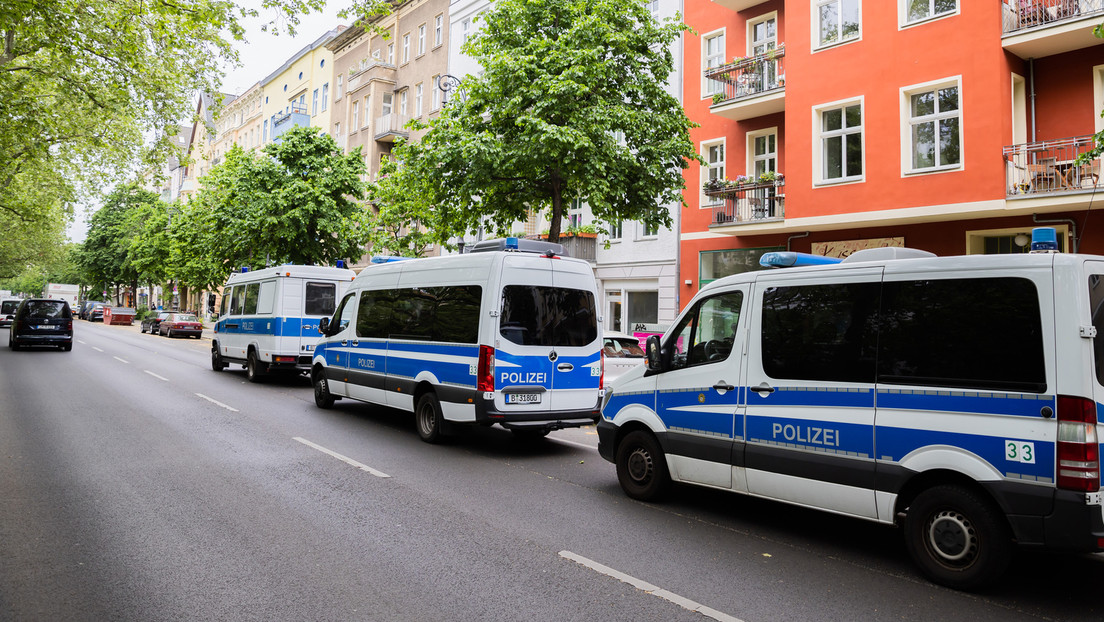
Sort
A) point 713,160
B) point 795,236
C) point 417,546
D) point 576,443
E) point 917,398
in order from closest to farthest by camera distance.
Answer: point 917,398
point 417,546
point 576,443
point 795,236
point 713,160

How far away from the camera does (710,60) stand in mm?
21688

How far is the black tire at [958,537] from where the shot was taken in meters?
4.42

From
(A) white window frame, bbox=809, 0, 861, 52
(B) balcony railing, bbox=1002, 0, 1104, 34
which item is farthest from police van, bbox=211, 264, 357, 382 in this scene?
(B) balcony railing, bbox=1002, 0, 1104, 34

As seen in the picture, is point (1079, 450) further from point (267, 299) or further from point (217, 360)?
point (217, 360)

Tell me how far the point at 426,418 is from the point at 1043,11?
14.2 meters

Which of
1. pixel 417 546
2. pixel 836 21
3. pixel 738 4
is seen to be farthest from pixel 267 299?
pixel 836 21

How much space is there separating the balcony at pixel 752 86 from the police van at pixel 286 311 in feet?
36.6

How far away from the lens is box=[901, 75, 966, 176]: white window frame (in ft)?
48.0

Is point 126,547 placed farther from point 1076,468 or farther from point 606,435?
point 1076,468

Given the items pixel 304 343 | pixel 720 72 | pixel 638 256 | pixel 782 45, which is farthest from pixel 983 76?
pixel 304 343

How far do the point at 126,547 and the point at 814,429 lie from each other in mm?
5115

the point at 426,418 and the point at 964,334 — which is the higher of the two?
the point at 964,334

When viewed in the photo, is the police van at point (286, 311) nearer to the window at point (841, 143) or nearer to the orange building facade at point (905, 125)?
the orange building facade at point (905, 125)

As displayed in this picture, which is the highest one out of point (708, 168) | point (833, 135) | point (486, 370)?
point (708, 168)
